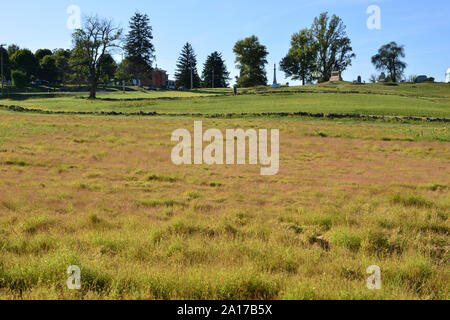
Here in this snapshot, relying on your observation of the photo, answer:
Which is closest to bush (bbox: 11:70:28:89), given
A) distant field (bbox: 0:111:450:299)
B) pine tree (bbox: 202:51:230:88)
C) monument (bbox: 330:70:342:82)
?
pine tree (bbox: 202:51:230:88)

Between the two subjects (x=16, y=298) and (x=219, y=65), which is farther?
(x=219, y=65)

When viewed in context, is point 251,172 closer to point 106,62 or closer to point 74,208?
point 74,208

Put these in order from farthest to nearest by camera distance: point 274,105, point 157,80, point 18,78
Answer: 1. point 157,80
2. point 18,78
3. point 274,105

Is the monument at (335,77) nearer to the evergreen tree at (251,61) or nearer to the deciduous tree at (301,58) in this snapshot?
the deciduous tree at (301,58)

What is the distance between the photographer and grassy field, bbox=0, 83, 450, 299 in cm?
404

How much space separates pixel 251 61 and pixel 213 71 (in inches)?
602

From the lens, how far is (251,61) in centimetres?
9375

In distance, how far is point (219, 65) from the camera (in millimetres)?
105188

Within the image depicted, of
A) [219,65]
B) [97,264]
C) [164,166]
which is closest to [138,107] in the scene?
[164,166]

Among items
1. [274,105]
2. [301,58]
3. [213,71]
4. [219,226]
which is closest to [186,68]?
[213,71]

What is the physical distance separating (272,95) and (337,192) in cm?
5286

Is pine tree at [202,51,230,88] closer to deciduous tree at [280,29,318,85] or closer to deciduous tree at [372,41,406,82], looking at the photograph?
deciduous tree at [280,29,318,85]

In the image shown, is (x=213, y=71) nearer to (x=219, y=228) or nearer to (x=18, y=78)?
(x=18, y=78)

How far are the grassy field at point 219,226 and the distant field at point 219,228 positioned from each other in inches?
1.1
